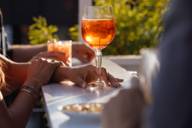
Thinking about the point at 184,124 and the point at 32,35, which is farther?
the point at 32,35

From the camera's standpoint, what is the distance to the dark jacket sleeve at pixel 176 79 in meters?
0.65

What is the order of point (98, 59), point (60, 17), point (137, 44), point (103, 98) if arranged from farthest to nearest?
point (60, 17) < point (137, 44) < point (98, 59) < point (103, 98)

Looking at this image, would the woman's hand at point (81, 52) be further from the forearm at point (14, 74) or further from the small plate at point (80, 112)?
the small plate at point (80, 112)

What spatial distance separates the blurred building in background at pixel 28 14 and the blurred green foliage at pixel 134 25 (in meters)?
0.50

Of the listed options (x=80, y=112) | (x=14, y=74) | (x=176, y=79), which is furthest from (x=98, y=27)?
(x=176, y=79)

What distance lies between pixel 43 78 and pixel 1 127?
320 mm

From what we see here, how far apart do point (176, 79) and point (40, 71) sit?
49.5 inches

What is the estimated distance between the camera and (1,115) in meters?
1.59

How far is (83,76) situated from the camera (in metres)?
1.81

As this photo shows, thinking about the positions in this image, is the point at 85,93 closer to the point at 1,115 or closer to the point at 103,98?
the point at 103,98

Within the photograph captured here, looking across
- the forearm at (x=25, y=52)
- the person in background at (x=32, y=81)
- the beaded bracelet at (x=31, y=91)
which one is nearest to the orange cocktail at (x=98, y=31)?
the person in background at (x=32, y=81)

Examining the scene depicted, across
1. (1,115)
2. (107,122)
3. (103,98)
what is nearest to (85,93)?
(103,98)

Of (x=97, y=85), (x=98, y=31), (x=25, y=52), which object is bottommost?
(x=25, y=52)

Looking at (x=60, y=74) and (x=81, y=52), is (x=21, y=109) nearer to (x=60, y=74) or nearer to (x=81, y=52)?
(x=60, y=74)
